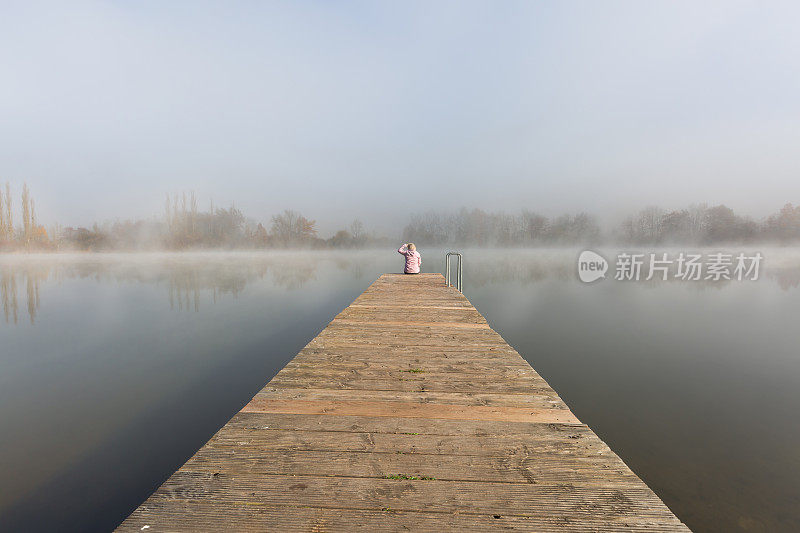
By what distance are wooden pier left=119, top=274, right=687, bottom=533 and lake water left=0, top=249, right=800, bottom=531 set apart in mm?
2726

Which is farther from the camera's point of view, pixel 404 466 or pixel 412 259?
pixel 412 259

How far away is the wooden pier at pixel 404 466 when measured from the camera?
142 cm

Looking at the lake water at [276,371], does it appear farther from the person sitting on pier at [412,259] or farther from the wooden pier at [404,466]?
the person sitting on pier at [412,259]

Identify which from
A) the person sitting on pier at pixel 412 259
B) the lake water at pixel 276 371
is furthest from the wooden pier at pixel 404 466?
the person sitting on pier at pixel 412 259

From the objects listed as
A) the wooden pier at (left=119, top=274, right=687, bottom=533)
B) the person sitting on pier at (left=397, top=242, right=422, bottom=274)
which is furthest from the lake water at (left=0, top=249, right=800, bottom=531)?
the person sitting on pier at (left=397, top=242, right=422, bottom=274)

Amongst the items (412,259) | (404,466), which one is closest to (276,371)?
(404,466)

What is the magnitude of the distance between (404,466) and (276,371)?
7.37 meters

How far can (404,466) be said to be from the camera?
175cm

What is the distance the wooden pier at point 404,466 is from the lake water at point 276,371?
8.94ft

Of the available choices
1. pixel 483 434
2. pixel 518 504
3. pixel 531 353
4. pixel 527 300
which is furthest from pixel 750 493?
pixel 527 300

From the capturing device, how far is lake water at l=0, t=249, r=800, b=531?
365 cm

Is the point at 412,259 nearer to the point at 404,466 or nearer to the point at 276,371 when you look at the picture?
the point at 276,371

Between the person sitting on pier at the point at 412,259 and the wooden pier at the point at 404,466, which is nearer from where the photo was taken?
the wooden pier at the point at 404,466

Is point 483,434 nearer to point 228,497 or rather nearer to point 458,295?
point 228,497
